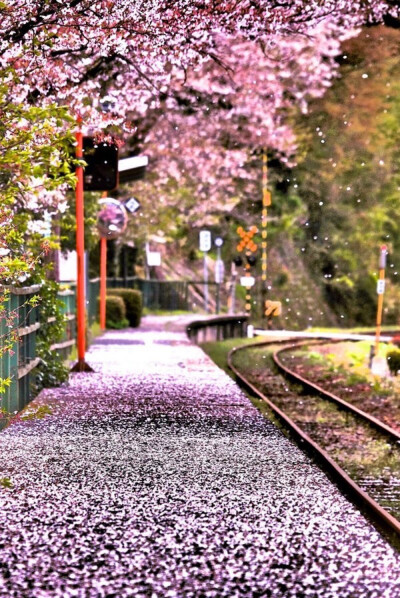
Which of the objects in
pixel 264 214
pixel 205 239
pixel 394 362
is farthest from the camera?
pixel 205 239

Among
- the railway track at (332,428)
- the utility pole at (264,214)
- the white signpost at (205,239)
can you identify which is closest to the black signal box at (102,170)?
the railway track at (332,428)

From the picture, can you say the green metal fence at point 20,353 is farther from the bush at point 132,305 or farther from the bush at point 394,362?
the bush at point 132,305

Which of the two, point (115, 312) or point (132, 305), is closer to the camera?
point (115, 312)

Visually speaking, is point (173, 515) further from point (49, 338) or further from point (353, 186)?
point (353, 186)

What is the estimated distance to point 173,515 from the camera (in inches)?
264

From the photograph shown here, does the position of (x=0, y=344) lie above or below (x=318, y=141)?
below

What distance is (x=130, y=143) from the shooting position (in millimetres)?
26953

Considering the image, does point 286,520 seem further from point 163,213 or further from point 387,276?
point 387,276

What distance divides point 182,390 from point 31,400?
216 cm

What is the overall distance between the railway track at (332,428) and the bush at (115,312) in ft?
21.4

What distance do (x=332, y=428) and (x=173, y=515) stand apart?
6.01 meters

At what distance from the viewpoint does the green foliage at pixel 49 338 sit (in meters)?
13.6

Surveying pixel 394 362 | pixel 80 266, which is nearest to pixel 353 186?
pixel 394 362

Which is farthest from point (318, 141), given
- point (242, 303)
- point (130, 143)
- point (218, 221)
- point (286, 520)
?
point (286, 520)
